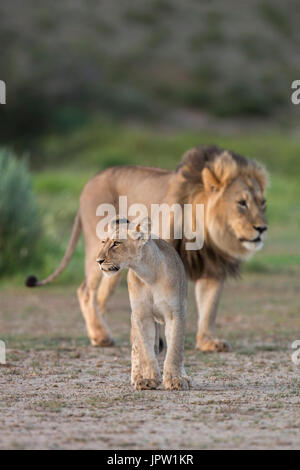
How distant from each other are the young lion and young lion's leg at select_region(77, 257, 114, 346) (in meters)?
2.16

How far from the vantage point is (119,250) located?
5340mm

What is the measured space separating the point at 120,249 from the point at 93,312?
2.54m

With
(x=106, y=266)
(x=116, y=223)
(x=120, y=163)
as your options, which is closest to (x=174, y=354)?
(x=106, y=266)

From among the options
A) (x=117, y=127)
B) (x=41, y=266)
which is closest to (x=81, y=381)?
(x=41, y=266)

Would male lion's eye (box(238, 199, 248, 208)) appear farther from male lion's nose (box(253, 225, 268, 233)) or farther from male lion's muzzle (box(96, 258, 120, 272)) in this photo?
male lion's muzzle (box(96, 258, 120, 272))

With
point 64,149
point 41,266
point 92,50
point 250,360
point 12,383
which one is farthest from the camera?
point 92,50

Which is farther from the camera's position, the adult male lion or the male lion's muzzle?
the adult male lion

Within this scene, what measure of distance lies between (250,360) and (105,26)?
70356mm

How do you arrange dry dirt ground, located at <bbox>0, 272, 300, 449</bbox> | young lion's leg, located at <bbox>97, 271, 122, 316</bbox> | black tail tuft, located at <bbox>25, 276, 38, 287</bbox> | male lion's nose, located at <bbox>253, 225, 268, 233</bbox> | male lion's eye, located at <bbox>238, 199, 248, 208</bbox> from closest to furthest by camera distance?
dry dirt ground, located at <bbox>0, 272, 300, 449</bbox> → male lion's nose, located at <bbox>253, 225, 268, 233</bbox> → male lion's eye, located at <bbox>238, 199, 248, 208</bbox> → black tail tuft, located at <bbox>25, 276, 38, 287</bbox> → young lion's leg, located at <bbox>97, 271, 122, 316</bbox>

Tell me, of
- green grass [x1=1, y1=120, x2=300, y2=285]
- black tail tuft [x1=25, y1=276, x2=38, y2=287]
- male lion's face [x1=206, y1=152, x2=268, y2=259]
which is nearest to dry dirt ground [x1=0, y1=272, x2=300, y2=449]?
black tail tuft [x1=25, y1=276, x2=38, y2=287]

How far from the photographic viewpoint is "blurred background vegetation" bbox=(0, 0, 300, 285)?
19766 millimetres

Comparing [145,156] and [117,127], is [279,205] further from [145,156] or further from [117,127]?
[117,127]

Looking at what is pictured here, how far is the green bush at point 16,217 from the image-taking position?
12398mm

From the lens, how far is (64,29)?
7175cm
